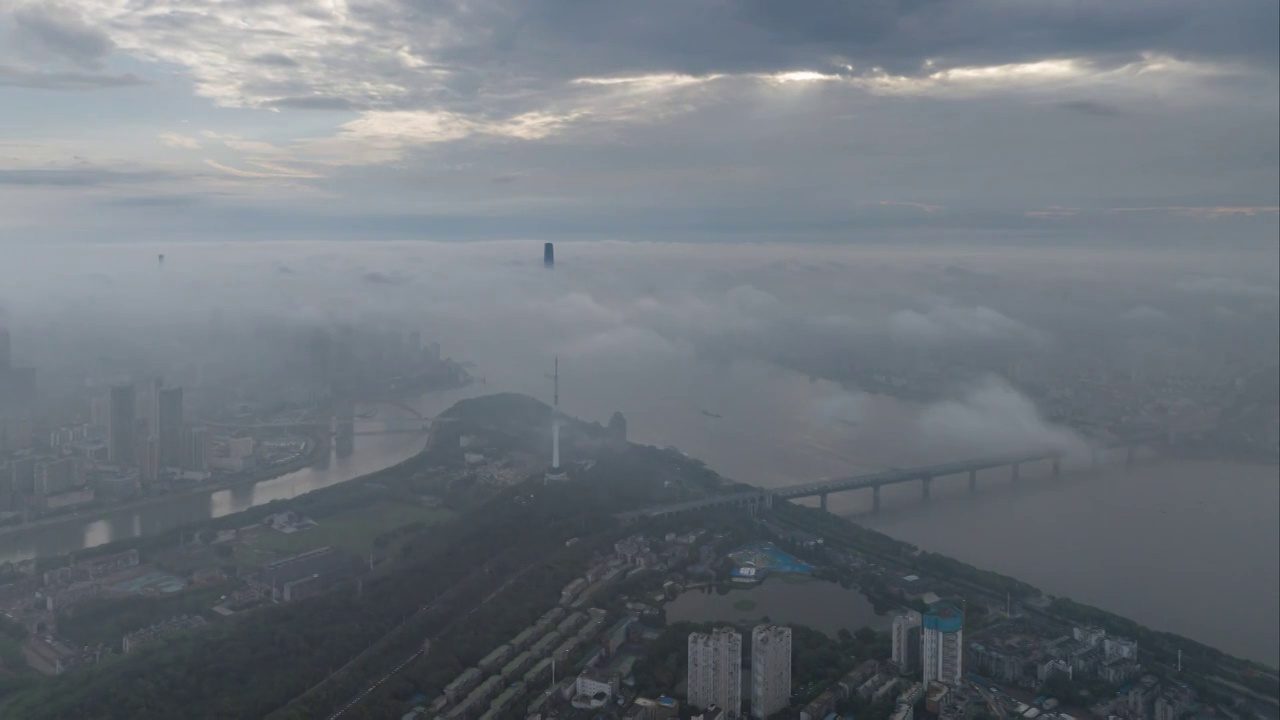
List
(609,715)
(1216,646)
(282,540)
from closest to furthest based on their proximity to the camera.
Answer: (609,715)
(1216,646)
(282,540)

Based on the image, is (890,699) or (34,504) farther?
(34,504)

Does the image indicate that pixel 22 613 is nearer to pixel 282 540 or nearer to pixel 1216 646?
pixel 282 540

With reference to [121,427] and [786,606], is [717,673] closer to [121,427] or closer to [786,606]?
[786,606]

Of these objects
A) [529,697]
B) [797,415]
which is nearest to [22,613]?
[529,697]

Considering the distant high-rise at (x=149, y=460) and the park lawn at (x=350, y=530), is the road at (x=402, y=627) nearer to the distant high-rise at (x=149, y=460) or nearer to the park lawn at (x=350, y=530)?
the park lawn at (x=350, y=530)

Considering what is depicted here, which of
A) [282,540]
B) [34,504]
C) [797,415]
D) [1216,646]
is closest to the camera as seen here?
[1216,646]

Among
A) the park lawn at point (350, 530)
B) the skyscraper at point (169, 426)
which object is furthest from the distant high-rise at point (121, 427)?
the park lawn at point (350, 530)

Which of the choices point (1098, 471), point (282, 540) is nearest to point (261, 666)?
point (282, 540)
